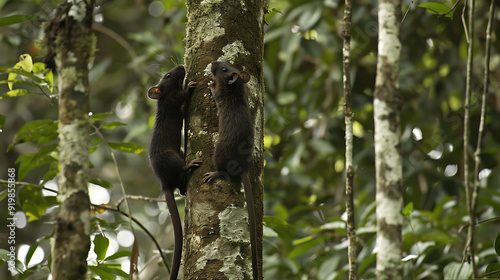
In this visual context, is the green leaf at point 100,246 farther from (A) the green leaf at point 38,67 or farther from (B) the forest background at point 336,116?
(B) the forest background at point 336,116

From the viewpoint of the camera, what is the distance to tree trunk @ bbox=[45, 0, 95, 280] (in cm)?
216

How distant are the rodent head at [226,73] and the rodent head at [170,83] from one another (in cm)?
75

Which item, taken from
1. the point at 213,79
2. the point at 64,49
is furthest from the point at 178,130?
the point at 64,49

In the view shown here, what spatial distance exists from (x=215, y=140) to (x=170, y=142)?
87cm

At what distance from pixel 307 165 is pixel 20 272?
537cm

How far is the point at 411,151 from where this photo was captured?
7176 mm

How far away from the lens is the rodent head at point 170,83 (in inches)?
161

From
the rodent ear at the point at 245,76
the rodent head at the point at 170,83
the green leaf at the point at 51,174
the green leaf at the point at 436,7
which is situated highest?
the rodent head at the point at 170,83

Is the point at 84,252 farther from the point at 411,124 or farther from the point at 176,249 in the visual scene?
the point at 411,124

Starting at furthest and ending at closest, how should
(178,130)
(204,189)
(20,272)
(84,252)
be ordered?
(178,130) → (20,272) → (204,189) → (84,252)

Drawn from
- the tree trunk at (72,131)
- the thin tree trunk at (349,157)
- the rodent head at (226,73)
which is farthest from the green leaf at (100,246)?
the thin tree trunk at (349,157)

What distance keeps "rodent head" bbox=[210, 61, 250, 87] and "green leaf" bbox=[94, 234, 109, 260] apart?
4.55 feet

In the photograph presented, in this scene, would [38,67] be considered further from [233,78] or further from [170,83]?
[233,78]

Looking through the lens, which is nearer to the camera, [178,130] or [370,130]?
[178,130]
